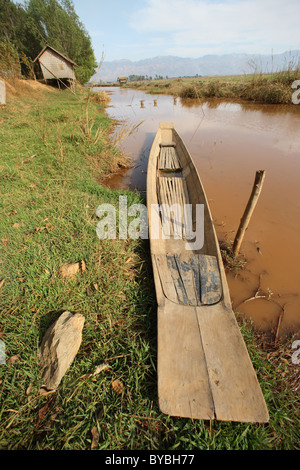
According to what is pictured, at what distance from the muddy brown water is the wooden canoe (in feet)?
1.61

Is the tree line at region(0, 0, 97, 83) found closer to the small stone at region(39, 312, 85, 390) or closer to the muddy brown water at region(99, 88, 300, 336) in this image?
the muddy brown water at region(99, 88, 300, 336)

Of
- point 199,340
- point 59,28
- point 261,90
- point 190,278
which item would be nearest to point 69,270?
point 190,278

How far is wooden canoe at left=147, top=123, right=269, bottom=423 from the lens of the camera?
1334 mm

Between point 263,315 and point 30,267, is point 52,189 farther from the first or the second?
point 263,315

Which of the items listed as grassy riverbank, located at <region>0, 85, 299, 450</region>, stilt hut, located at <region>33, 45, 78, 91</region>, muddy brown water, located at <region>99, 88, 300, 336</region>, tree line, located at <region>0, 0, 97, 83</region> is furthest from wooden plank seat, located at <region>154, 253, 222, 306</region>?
tree line, located at <region>0, 0, 97, 83</region>

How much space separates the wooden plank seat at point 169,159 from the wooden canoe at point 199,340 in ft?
7.43

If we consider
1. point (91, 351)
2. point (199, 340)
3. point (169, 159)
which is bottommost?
point (91, 351)

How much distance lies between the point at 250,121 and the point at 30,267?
33.3ft

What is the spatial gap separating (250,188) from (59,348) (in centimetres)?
425

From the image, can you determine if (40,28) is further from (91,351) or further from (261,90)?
(91,351)

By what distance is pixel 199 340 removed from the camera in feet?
5.46

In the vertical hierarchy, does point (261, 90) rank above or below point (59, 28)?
below

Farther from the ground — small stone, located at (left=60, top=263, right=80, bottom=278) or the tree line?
the tree line
